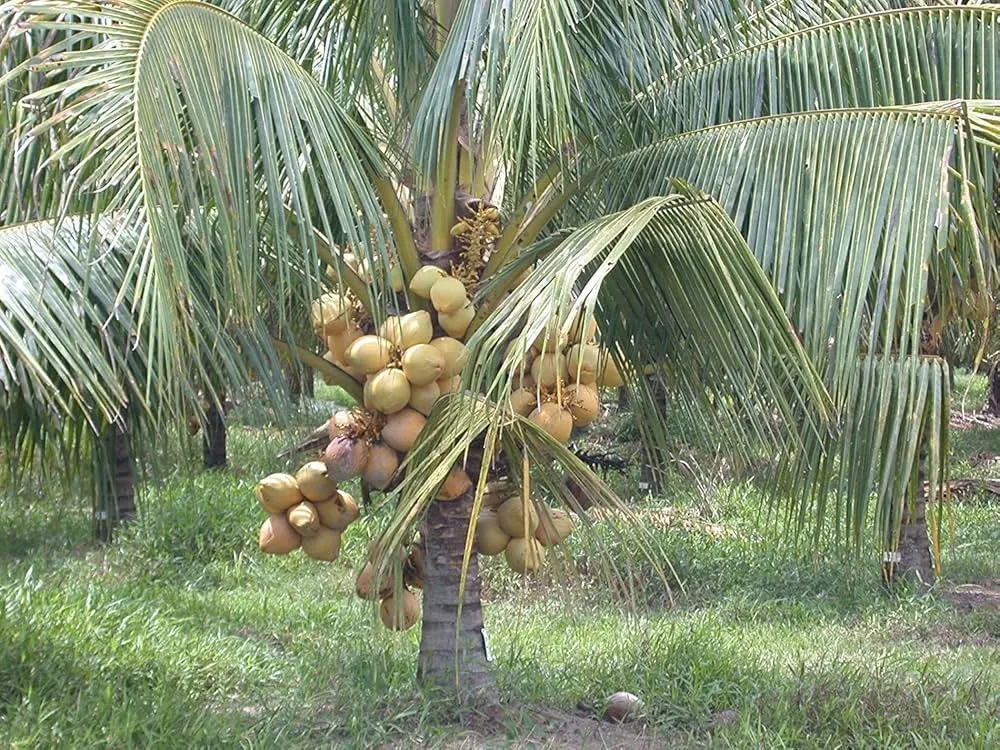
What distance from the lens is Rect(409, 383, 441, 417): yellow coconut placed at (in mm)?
3258

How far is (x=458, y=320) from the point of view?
339cm

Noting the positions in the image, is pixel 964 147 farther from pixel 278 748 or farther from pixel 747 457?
pixel 278 748

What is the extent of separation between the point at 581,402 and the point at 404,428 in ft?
1.55

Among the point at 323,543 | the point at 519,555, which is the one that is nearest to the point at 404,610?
the point at 323,543

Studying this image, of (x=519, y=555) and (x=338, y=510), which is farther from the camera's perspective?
(x=338, y=510)

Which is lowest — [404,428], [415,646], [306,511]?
[415,646]

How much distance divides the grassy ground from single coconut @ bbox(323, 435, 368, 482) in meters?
0.23

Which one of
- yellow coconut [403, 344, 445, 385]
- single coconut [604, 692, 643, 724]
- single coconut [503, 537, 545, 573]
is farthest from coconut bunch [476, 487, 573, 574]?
single coconut [604, 692, 643, 724]

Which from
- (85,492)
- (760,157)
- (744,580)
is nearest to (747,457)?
(760,157)

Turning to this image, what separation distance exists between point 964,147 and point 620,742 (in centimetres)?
211

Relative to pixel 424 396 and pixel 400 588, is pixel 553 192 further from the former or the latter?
pixel 400 588

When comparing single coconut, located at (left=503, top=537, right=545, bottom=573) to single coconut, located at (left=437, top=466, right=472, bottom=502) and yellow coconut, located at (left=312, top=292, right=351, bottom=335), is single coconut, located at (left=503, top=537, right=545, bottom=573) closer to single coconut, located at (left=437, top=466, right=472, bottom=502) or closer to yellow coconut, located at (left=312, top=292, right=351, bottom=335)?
single coconut, located at (left=437, top=466, right=472, bottom=502)

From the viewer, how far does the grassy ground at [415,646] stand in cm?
390

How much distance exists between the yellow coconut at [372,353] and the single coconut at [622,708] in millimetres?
1575
